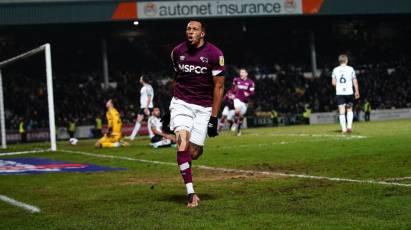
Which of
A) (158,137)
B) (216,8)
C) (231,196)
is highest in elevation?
(216,8)

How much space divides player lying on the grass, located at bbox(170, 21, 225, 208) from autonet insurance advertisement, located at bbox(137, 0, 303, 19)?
31619 millimetres

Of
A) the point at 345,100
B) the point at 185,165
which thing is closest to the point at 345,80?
the point at 345,100

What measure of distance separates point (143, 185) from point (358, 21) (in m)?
42.9

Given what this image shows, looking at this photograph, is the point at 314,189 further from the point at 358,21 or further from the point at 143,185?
the point at 358,21

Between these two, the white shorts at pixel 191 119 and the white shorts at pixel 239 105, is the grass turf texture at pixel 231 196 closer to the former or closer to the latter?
the white shorts at pixel 191 119

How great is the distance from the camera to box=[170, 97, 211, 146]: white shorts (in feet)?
29.1

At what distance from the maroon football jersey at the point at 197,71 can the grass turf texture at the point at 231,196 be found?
1.26 meters

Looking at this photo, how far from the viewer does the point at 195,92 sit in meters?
9.08

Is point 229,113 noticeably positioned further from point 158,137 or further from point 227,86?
point 227,86

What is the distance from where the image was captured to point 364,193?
8.33 meters

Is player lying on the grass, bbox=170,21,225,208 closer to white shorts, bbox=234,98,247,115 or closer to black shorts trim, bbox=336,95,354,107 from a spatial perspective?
black shorts trim, bbox=336,95,354,107

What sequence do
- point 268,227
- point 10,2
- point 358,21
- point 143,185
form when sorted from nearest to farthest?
point 268,227 → point 143,185 → point 10,2 → point 358,21

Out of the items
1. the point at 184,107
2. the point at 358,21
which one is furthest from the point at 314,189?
the point at 358,21

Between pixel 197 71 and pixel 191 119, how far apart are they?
1.97 feet
